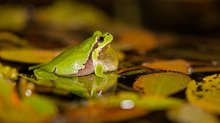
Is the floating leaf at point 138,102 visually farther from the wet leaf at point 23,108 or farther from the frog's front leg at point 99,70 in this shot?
the frog's front leg at point 99,70

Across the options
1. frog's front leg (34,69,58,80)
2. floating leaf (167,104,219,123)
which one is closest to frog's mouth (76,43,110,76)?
frog's front leg (34,69,58,80)

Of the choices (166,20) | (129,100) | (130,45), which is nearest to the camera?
(129,100)

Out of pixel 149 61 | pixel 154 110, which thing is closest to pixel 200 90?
pixel 154 110

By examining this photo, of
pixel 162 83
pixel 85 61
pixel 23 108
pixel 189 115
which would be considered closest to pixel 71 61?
pixel 85 61

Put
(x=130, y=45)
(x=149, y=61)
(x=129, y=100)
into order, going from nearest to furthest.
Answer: (x=129, y=100)
(x=149, y=61)
(x=130, y=45)

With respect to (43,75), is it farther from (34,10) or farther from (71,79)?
(34,10)

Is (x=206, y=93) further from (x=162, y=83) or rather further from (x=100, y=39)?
(x=100, y=39)
